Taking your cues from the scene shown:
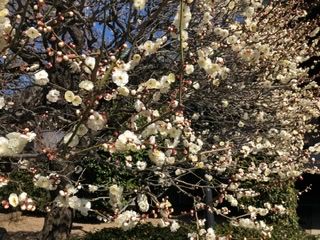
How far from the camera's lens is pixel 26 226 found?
11.1m

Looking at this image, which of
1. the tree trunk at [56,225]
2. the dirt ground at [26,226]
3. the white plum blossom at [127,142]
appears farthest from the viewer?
the dirt ground at [26,226]

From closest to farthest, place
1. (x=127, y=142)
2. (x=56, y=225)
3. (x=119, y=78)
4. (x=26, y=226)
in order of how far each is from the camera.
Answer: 1. (x=119, y=78)
2. (x=127, y=142)
3. (x=56, y=225)
4. (x=26, y=226)

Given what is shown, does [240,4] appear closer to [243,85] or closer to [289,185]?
[243,85]

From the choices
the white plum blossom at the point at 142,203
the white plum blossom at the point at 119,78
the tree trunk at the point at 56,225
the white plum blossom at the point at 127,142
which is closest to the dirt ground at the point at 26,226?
the tree trunk at the point at 56,225

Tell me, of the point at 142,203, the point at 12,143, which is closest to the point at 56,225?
the point at 142,203

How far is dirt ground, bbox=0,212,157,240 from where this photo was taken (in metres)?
10.2

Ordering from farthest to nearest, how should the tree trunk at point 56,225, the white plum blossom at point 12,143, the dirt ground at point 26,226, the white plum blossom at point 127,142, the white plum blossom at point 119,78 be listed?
the dirt ground at point 26,226 → the tree trunk at point 56,225 → the white plum blossom at point 127,142 → the white plum blossom at point 119,78 → the white plum blossom at point 12,143

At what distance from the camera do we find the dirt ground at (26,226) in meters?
10.2

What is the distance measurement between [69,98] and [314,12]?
957 centimetres

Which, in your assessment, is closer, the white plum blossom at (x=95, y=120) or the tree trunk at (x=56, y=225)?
the white plum blossom at (x=95, y=120)

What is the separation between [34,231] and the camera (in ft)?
34.6

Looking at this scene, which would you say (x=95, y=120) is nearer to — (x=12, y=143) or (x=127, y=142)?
(x=127, y=142)

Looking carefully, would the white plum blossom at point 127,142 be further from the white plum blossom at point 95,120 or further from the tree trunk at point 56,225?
the tree trunk at point 56,225

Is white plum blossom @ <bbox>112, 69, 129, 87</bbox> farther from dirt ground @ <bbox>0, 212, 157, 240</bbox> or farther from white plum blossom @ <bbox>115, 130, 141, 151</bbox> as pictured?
dirt ground @ <bbox>0, 212, 157, 240</bbox>
